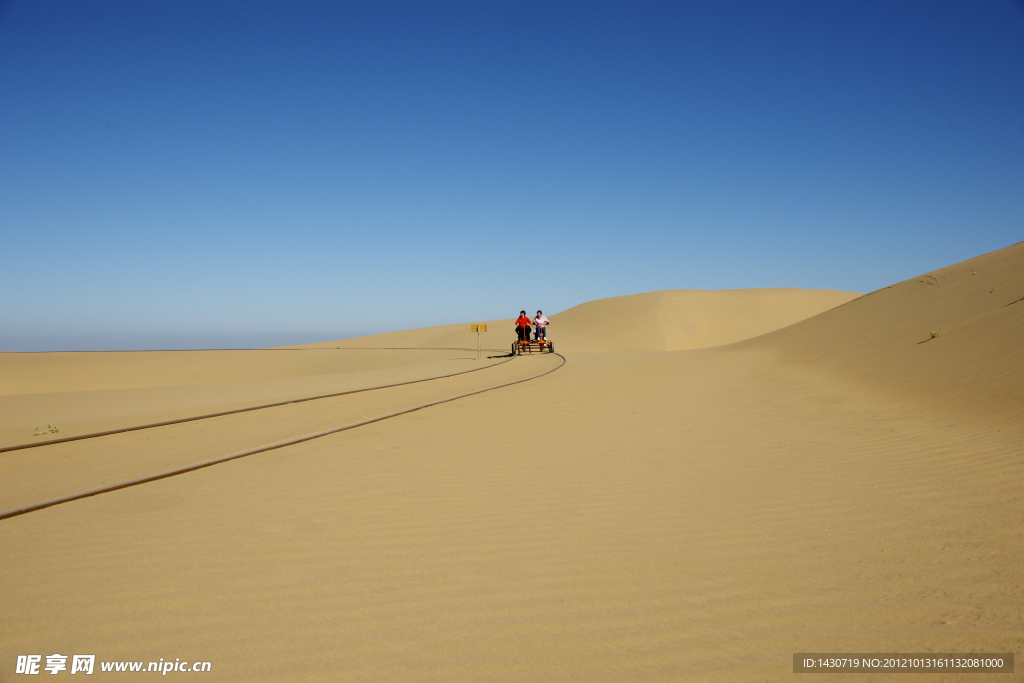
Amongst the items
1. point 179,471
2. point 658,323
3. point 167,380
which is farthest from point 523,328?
point 658,323

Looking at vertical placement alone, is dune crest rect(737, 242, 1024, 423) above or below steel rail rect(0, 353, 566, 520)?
above

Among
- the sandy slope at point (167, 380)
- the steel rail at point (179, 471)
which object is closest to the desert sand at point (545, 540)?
the steel rail at point (179, 471)

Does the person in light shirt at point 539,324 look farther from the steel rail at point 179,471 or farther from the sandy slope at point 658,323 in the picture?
the steel rail at point 179,471

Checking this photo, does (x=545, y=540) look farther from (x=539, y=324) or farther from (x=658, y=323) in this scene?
(x=658, y=323)

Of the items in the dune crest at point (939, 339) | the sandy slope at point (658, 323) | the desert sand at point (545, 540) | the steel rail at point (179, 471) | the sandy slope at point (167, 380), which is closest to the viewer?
the desert sand at point (545, 540)

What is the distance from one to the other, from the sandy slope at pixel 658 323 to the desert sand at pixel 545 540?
32485mm

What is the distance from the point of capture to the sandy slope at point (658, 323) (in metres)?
44.8

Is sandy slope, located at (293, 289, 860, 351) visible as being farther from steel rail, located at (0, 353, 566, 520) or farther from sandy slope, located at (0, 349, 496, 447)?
steel rail, located at (0, 353, 566, 520)

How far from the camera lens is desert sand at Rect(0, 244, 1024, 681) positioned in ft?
9.18

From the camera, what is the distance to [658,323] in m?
48.1

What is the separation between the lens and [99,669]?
267 centimetres

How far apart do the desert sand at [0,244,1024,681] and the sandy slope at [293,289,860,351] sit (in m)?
32.5

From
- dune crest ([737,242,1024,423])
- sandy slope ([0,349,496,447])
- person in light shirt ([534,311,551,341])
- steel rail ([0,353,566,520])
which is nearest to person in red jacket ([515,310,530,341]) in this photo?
person in light shirt ([534,311,551,341])

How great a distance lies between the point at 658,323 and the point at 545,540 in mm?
45644
